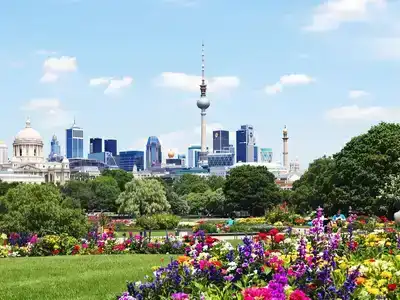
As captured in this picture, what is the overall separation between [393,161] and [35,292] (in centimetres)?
3605

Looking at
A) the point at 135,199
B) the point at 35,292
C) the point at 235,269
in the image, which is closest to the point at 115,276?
the point at 35,292

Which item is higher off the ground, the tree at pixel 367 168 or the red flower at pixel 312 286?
the tree at pixel 367 168

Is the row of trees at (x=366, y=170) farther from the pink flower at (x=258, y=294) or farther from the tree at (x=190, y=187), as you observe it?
the tree at (x=190, y=187)

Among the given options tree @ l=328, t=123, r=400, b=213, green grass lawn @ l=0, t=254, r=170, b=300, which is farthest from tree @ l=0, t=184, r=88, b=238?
tree @ l=328, t=123, r=400, b=213

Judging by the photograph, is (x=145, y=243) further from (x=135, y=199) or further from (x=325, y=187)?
(x=135, y=199)

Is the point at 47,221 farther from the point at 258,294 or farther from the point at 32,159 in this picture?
the point at 32,159

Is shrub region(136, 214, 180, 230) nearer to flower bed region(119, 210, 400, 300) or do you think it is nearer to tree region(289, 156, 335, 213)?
tree region(289, 156, 335, 213)

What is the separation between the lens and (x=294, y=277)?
734 centimetres

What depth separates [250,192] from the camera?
6812cm

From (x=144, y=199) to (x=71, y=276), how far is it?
145 ft

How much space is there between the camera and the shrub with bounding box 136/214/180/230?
133ft

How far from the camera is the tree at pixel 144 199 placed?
2231 inches

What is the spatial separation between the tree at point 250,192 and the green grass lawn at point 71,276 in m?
51.6

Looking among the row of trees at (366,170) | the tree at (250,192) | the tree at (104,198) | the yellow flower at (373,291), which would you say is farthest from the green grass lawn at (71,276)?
the tree at (104,198)
